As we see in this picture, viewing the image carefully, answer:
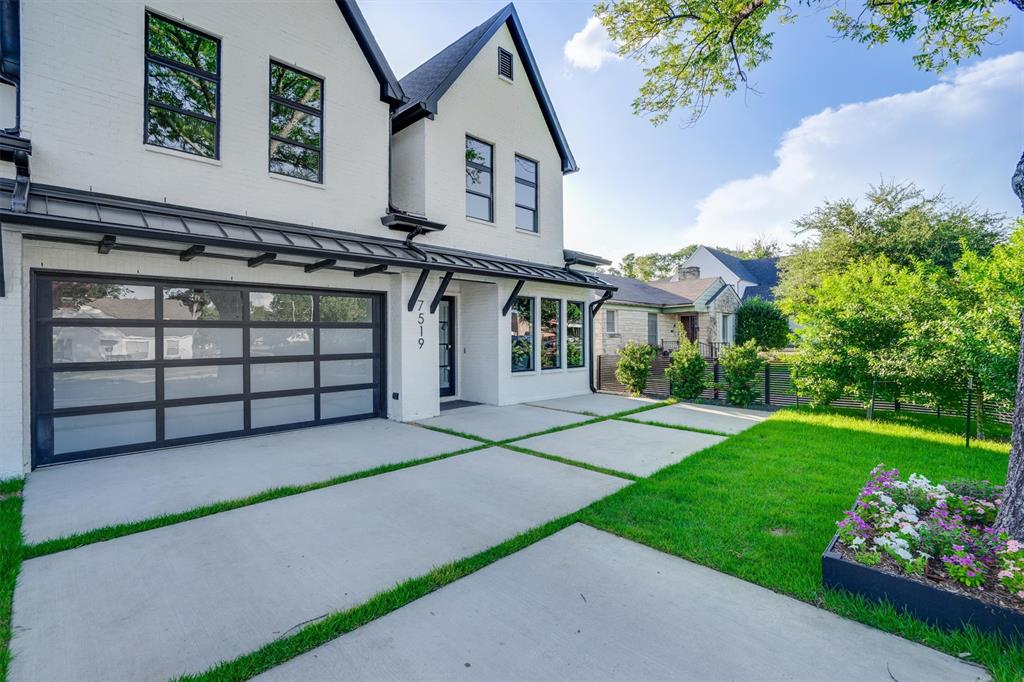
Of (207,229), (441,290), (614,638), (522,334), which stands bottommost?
(614,638)

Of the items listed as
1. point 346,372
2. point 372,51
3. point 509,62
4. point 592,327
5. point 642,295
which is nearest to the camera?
point 372,51

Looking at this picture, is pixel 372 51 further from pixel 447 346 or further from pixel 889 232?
pixel 889 232

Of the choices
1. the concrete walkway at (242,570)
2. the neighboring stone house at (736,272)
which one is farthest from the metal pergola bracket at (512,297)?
the neighboring stone house at (736,272)

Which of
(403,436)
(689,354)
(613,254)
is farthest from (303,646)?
(613,254)

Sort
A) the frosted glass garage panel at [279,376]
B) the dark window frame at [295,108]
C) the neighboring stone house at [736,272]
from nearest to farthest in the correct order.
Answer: the dark window frame at [295,108] → the frosted glass garage panel at [279,376] → the neighboring stone house at [736,272]

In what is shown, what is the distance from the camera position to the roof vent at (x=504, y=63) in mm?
10336

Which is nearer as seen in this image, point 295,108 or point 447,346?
point 295,108

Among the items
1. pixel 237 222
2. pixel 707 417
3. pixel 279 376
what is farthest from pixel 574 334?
pixel 237 222

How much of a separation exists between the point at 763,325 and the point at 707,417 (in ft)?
54.8

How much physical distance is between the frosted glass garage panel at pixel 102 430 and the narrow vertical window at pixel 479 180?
22.0ft

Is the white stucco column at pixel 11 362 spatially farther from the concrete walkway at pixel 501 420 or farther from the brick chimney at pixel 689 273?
the brick chimney at pixel 689 273

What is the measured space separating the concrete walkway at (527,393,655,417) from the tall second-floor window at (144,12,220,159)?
7.77 metres

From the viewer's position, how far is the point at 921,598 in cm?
261

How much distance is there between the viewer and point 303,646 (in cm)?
242
